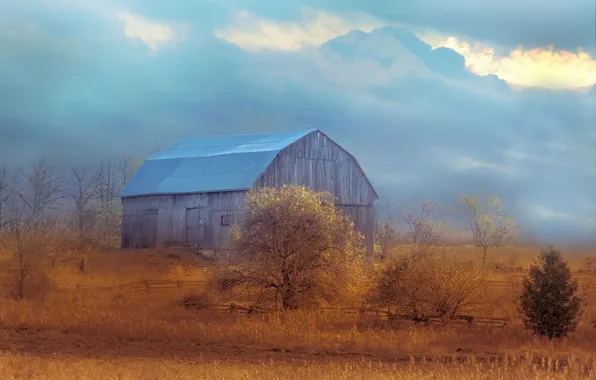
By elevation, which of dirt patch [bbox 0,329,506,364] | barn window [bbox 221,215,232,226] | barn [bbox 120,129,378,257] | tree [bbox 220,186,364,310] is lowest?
dirt patch [bbox 0,329,506,364]

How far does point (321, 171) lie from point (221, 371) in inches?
1299

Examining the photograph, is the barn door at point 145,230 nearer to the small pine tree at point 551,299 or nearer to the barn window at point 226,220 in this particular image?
the barn window at point 226,220

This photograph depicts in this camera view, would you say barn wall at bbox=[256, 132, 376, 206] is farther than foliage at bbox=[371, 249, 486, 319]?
Yes

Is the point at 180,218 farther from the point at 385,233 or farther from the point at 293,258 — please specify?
the point at 385,233

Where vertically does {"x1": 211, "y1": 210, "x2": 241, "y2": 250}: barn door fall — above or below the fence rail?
above

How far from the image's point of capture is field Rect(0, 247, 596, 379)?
1809cm

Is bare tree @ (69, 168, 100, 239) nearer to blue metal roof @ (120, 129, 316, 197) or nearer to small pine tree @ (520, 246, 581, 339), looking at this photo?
blue metal roof @ (120, 129, 316, 197)

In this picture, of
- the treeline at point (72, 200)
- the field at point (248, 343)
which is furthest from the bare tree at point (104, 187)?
the field at point (248, 343)

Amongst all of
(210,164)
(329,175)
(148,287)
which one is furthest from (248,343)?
(210,164)

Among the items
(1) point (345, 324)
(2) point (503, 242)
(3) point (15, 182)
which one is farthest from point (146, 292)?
(2) point (503, 242)

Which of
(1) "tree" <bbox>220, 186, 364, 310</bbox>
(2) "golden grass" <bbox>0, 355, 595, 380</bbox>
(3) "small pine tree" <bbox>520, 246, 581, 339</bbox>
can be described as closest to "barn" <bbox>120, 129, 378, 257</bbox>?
(1) "tree" <bbox>220, 186, 364, 310</bbox>

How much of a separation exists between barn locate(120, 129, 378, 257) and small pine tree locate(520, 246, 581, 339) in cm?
2297

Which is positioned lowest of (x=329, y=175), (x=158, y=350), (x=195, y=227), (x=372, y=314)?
(x=158, y=350)

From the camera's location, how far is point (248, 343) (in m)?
25.1
